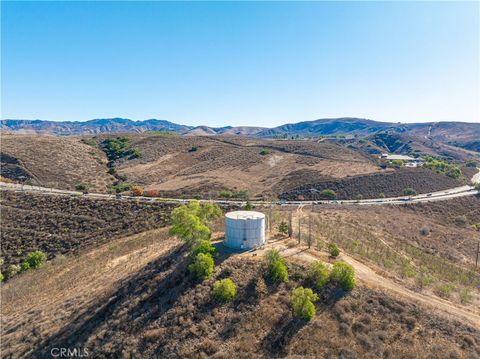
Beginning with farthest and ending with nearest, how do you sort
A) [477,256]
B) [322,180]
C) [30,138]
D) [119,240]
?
[30,138], [322,180], [119,240], [477,256]

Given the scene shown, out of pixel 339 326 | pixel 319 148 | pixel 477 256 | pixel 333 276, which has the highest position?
pixel 319 148

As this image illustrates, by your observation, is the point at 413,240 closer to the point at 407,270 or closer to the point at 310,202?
the point at 407,270

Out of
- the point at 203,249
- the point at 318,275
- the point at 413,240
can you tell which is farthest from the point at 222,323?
the point at 413,240

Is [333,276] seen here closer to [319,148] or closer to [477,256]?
[477,256]

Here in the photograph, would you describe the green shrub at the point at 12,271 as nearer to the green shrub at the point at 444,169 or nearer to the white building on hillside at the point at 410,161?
the green shrub at the point at 444,169

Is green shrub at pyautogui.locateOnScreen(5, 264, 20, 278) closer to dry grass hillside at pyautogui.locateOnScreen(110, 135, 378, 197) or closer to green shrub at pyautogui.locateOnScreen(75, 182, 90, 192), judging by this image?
green shrub at pyautogui.locateOnScreen(75, 182, 90, 192)

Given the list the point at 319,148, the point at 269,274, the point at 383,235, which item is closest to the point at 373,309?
the point at 269,274

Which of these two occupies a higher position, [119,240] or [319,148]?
[319,148]
